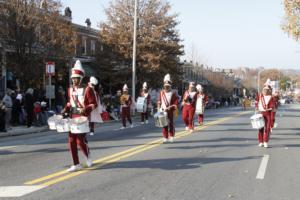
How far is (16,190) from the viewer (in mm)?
7793

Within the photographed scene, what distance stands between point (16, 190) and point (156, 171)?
9.47 ft

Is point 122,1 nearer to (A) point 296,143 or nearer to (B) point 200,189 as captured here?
(A) point 296,143

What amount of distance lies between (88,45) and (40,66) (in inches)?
833

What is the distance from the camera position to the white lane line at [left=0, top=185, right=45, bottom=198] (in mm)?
7477

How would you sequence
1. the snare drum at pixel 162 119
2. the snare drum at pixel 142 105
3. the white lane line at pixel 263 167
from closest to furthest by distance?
the white lane line at pixel 263 167 < the snare drum at pixel 162 119 < the snare drum at pixel 142 105

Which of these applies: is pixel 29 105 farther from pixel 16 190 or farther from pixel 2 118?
pixel 16 190

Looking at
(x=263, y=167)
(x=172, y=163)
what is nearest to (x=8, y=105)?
(x=172, y=163)

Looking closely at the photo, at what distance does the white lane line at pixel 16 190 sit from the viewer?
748 cm

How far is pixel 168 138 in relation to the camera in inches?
604

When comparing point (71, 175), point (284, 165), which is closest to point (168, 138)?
point (284, 165)

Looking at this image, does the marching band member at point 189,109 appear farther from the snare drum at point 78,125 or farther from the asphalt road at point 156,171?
the snare drum at point 78,125

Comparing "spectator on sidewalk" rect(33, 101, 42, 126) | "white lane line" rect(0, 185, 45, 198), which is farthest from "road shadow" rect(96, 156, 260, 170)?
"spectator on sidewalk" rect(33, 101, 42, 126)

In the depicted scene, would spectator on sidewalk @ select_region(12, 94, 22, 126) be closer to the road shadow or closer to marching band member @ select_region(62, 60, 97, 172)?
the road shadow

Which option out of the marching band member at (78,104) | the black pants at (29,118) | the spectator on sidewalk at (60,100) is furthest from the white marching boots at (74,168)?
the spectator on sidewalk at (60,100)
